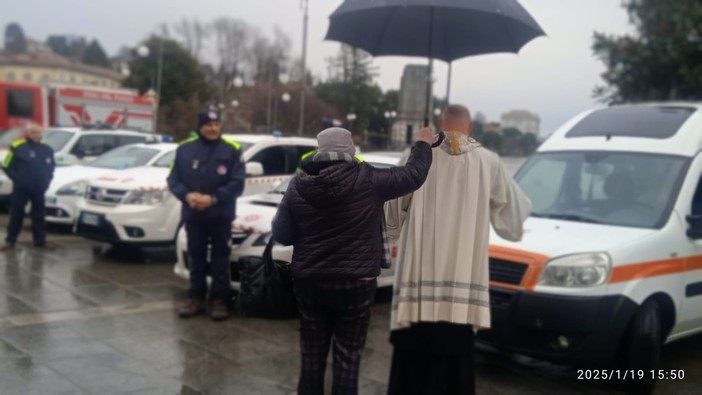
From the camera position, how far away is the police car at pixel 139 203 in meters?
8.62

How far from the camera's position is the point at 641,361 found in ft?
15.5

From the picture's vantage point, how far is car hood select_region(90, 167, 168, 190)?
28.9 feet

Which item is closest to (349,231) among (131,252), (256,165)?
(256,165)

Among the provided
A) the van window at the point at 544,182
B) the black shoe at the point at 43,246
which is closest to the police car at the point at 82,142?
the black shoe at the point at 43,246

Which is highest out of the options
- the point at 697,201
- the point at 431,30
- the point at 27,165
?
the point at 431,30

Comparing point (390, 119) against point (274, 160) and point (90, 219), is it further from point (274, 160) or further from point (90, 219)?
point (90, 219)

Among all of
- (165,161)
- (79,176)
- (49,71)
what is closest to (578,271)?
(165,161)

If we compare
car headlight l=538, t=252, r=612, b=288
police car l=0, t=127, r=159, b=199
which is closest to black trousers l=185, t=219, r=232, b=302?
car headlight l=538, t=252, r=612, b=288

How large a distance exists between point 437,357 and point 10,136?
47.2 ft

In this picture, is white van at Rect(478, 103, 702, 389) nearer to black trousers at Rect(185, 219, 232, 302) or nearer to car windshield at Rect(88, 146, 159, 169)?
black trousers at Rect(185, 219, 232, 302)

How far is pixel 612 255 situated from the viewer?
4.62 m

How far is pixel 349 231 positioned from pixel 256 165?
16.9 ft

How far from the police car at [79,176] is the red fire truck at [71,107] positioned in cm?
773

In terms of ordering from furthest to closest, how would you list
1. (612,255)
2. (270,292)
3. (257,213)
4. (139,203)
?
(139,203) < (257,213) < (612,255) < (270,292)
